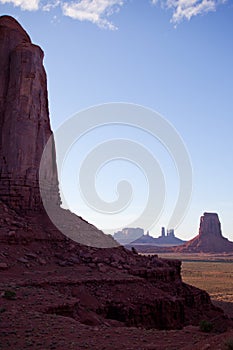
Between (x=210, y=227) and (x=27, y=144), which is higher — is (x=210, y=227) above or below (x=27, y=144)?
above

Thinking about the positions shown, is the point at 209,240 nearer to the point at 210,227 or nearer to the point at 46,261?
the point at 210,227

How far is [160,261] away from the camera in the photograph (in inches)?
1192

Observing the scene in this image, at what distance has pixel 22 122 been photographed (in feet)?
99.2

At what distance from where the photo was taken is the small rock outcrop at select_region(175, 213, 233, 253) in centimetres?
16488

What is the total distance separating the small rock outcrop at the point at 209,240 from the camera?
164875 millimetres

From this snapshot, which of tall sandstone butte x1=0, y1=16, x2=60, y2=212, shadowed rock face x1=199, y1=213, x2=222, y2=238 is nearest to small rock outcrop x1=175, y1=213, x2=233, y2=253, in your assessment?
shadowed rock face x1=199, y1=213, x2=222, y2=238

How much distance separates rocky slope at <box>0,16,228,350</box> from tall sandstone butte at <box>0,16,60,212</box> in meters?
0.06

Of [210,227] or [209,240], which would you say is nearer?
[209,240]

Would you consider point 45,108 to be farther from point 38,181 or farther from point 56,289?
point 56,289

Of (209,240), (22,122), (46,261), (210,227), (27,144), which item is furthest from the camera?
(210,227)

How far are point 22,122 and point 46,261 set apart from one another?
9.80 m

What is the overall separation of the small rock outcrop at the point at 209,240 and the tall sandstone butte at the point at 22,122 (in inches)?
5428

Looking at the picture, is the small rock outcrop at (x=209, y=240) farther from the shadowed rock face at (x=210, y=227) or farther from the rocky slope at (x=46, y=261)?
the rocky slope at (x=46, y=261)

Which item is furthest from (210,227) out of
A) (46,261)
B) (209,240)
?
(46,261)
